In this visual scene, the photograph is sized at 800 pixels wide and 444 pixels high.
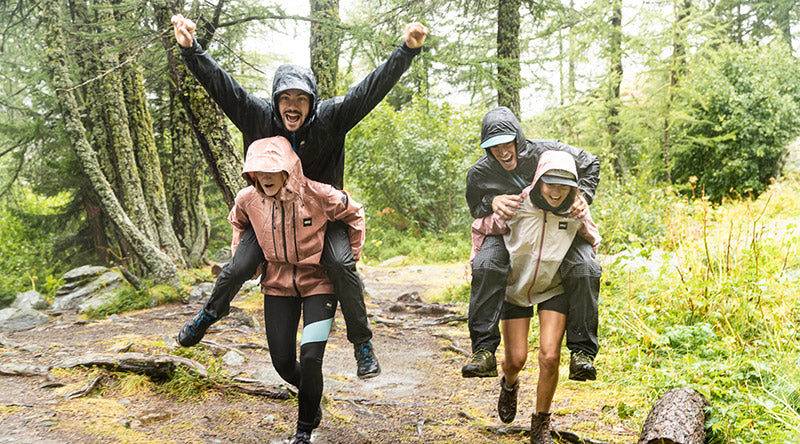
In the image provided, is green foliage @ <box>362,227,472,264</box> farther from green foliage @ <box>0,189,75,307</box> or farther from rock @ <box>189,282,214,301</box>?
green foliage @ <box>0,189,75,307</box>

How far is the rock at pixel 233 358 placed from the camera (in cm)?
572

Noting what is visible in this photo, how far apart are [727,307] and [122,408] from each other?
5.28 m

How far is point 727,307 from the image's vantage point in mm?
5191

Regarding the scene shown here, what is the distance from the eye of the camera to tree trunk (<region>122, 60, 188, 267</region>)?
34.6 feet

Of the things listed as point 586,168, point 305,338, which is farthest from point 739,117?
point 305,338

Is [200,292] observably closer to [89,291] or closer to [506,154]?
[89,291]

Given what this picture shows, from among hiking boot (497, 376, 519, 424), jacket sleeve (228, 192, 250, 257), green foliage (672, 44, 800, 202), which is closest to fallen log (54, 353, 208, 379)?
jacket sleeve (228, 192, 250, 257)

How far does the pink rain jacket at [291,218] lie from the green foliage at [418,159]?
12.7 meters

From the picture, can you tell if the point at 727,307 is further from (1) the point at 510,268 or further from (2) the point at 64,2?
(2) the point at 64,2

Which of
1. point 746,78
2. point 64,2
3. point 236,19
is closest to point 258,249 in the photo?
point 236,19

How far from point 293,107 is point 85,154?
653cm

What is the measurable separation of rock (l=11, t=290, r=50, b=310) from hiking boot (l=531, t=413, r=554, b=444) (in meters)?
9.29

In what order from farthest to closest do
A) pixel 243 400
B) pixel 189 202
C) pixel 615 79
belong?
pixel 615 79 → pixel 189 202 → pixel 243 400

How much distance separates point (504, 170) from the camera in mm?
3770
